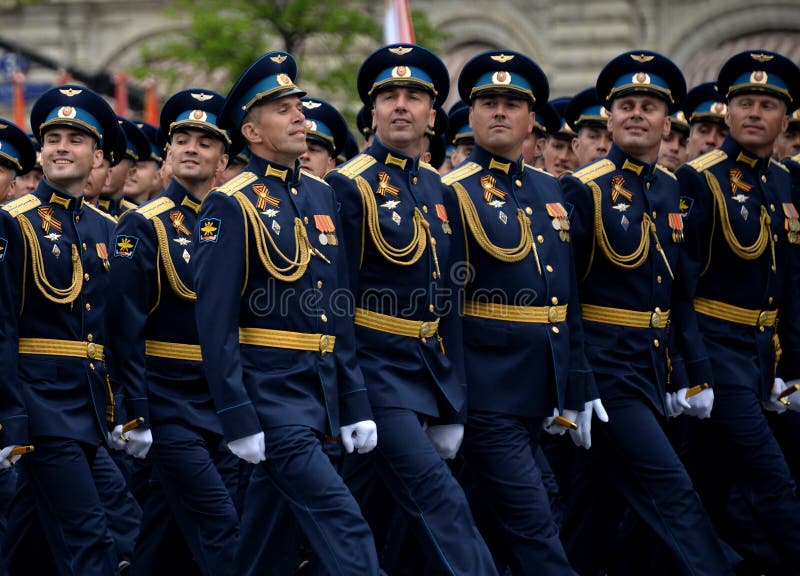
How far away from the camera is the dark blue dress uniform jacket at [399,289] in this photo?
642 centimetres

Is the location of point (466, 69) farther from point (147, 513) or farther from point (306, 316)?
point (147, 513)

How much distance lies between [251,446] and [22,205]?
73.1 inches

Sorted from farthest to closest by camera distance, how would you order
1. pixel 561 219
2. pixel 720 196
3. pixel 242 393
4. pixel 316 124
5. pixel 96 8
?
pixel 96 8
pixel 316 124
pixel 720 196
pixel 561 219
pixel 242 393

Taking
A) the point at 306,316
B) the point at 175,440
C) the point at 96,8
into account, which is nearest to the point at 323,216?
the point at 306,316

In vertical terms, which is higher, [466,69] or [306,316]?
[466,69]

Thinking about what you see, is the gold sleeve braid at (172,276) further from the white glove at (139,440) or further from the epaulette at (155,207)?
the white glove at (139,440)

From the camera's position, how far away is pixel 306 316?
6090mm

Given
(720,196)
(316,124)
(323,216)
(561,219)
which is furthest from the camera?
(316,124)

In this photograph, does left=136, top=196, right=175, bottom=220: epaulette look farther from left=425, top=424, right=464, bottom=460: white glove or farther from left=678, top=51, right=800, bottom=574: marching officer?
left=678, top=51, right=800, bottom=574: marching officer

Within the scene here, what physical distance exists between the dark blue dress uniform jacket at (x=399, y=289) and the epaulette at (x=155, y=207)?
1.14 metres

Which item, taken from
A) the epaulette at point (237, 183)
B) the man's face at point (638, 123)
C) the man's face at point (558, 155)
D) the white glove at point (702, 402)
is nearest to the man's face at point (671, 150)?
the man's face at point (558, 155)

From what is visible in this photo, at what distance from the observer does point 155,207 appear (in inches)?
296

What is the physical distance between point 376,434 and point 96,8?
20543 millimetres

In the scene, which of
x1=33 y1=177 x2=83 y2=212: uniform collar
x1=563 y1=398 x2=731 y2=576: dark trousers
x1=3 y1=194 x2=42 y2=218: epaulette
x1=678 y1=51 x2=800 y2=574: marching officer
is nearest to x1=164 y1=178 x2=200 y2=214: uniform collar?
x1=33 y1=177 x2=83 y2=212: uniform collar
